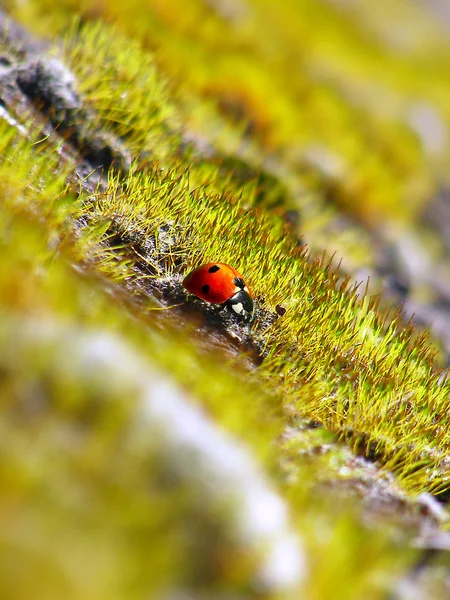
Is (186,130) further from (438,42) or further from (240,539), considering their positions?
(438,42)

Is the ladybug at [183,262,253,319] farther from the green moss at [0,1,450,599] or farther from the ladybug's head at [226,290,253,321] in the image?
the green moss at [0,1,450,599]

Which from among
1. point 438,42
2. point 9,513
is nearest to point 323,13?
point 438,42

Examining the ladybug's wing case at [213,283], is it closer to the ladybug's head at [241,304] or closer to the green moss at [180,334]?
the ladybug's head at [241,304]

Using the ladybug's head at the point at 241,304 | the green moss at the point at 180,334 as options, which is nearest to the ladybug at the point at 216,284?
the ladybug's head at the point at 241,304

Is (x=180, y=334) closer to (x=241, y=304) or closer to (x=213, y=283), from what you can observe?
(x=213, y=283)

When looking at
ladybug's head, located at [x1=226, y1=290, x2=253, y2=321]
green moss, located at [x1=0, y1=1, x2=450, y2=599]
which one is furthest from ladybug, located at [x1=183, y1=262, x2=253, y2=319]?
green moss, located at [x1=0, y1=1, x2=450, y2=599]

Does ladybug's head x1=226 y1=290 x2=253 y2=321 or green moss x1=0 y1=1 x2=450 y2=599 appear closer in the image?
green moss x1=0 y1=1 x2=450 y2=599

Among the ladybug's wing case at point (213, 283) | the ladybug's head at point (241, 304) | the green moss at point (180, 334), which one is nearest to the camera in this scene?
the green moss at point (180, 334)

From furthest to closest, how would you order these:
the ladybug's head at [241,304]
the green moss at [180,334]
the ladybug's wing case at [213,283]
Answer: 1. the ladybug's head at [241,304]
2. the ladybug's wing case at [213,283]
3. the green moss at [180,334]
